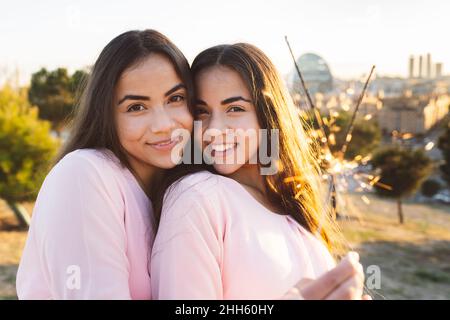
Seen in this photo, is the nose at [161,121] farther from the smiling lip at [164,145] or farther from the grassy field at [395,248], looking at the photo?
the grassy field at [395,248]

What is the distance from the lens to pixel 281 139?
201 centimetres

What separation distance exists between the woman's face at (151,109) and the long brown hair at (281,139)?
0.11 metres

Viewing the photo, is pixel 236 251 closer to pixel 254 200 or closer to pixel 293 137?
pixel 254 200

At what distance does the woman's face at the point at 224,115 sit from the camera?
Answer: 5.98 feet

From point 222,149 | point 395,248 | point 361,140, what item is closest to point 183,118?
point 222,149

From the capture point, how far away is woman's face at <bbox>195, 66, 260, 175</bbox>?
1.82 metres

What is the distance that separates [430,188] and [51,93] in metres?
16.4

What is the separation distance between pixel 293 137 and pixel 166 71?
588 mm

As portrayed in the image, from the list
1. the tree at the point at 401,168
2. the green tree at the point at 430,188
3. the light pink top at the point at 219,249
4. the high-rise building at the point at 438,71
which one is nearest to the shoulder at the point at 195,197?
Answer: the light pink top at the point at 219,249

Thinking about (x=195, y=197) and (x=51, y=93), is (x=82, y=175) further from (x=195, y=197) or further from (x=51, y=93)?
(x=51, y=93)

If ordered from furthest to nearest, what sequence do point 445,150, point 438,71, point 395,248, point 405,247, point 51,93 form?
point 438,71
point 51,93
point 445,150
point 405,247
point 395,248

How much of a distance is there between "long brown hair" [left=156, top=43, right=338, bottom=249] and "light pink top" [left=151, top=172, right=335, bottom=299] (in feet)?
0.76

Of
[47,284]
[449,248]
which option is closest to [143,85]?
[47,284]

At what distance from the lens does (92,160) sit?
63.6 inches
